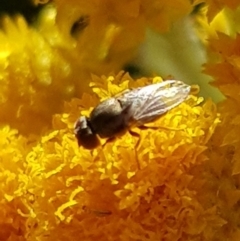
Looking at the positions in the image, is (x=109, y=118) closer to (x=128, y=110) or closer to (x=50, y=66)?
(x=128, y=110)

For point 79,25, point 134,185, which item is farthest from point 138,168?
point 79,25

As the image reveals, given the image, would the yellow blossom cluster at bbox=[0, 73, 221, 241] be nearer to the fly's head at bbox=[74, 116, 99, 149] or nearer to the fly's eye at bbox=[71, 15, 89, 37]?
the fly's head at bbox=[74, 116, 99, 149]

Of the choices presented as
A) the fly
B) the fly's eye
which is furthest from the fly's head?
the fly's eye

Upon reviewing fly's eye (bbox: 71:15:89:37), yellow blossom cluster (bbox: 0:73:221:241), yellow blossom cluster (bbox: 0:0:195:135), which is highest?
fly's eye (bbox: 71:15:89:37)

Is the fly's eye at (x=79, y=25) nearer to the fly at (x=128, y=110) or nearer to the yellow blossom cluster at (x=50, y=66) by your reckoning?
the yellow blossom cluster at (x=50, y=66)

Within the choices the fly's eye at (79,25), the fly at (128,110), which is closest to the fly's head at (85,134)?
the fly at (128,110)

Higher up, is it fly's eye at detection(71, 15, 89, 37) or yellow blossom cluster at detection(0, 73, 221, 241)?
fly's eye at detection(71, 15, 89, 37)

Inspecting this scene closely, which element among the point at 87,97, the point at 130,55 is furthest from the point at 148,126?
the point at 130,55

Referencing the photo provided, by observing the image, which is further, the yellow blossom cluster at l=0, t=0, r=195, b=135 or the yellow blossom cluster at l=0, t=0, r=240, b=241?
the yellow blossom cluster at l=0, t=0, r=195, b=135
